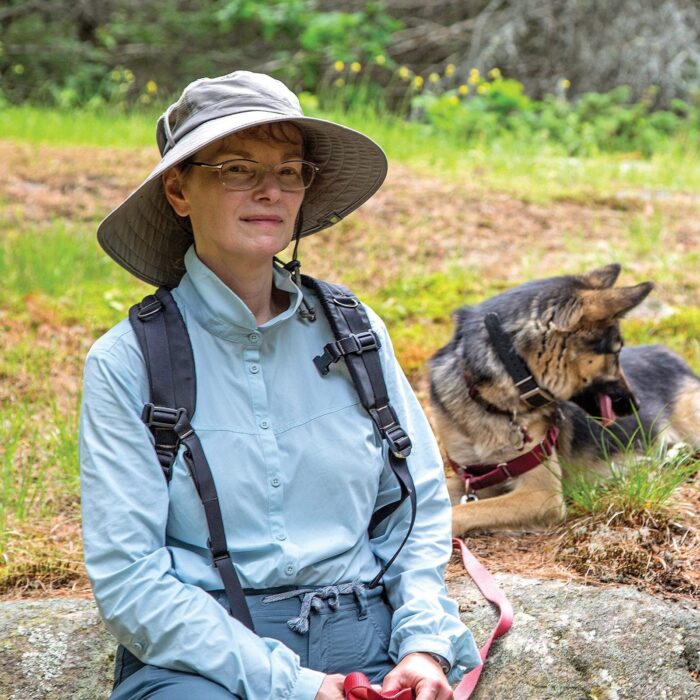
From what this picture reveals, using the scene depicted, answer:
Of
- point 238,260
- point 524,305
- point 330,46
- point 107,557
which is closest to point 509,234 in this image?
point 524,305

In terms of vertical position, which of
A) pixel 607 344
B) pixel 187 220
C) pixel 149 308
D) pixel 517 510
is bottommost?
pixel 517 510

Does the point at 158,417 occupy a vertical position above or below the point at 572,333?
above

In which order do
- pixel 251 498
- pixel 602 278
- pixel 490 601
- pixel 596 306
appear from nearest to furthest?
pixel 251 498
pixel 490 601
pixel 596 306
pixel 602 278

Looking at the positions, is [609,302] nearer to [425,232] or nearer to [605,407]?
[605,407]

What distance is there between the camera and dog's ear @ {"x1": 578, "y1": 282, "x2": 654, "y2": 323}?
377 centimetres

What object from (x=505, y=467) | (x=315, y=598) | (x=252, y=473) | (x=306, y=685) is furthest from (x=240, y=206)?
(x=505, y=467)

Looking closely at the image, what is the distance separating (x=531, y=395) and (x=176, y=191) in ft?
6.68

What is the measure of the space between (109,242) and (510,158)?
7038 mm

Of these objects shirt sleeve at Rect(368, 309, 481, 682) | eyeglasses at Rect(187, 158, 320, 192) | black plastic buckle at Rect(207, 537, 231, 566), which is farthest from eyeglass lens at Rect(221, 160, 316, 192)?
black plastic buckle at Rect(207, 537, 231, 566)

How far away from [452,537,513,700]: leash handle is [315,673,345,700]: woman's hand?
1.92 feet

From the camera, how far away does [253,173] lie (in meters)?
2.30

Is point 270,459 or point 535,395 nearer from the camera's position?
point 270,459

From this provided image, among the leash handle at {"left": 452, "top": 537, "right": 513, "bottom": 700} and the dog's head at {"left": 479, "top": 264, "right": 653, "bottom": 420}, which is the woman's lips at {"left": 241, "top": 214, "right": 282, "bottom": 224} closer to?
the leash handle at {"left": 452, "top": 537, "right": 513, "bottom": 700}

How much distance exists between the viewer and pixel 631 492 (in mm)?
3385
